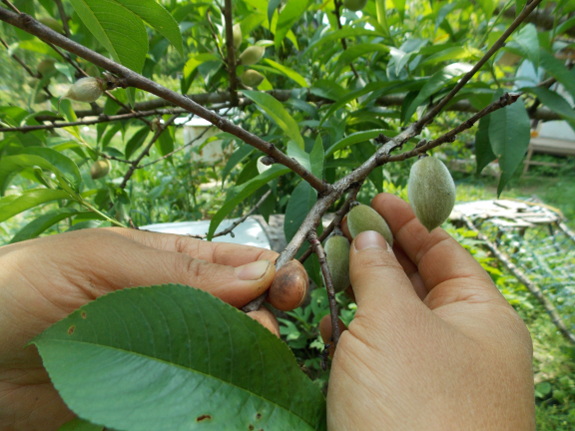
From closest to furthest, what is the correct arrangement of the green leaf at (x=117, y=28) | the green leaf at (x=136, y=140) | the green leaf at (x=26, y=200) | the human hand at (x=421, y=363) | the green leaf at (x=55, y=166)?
the human hand at (x=421, y=363) → the green leaf at (x=117, y=28) → the green leaf at (x=26, y=200) → the green leaf at (x=55, y=166) → the green leaf at (x=136, y=140)

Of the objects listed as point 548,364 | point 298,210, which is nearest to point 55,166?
point 298,210

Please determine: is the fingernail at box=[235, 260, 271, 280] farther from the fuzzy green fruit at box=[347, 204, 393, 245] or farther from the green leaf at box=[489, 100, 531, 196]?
the green leaf at box=[489, 100, 531, 196]

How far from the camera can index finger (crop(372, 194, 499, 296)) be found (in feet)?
3.35

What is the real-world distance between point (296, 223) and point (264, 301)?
337 millimetres

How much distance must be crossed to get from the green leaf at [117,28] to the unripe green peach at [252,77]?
2.88 feet

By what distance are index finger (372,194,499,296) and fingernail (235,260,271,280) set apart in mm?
559

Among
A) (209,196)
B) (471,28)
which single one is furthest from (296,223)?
(209,196)

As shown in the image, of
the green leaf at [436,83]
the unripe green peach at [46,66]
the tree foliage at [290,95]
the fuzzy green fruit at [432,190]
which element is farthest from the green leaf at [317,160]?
the unripe green peach at [46,66]

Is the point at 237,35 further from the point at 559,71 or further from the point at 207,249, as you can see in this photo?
the point at 559,71

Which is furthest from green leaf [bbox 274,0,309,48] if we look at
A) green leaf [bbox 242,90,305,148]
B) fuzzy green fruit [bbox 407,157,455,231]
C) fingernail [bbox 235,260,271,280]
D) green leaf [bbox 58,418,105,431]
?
green leaf [bbox 58,418,105,431]

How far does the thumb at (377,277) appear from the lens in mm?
696

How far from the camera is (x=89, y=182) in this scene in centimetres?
187

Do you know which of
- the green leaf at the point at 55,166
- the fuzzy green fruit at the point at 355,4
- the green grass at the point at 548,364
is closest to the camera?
the green leaf at the point at 55,166

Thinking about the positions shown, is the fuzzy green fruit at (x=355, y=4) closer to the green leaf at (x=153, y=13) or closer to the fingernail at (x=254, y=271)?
the green leaf at (x=153, y=13)
